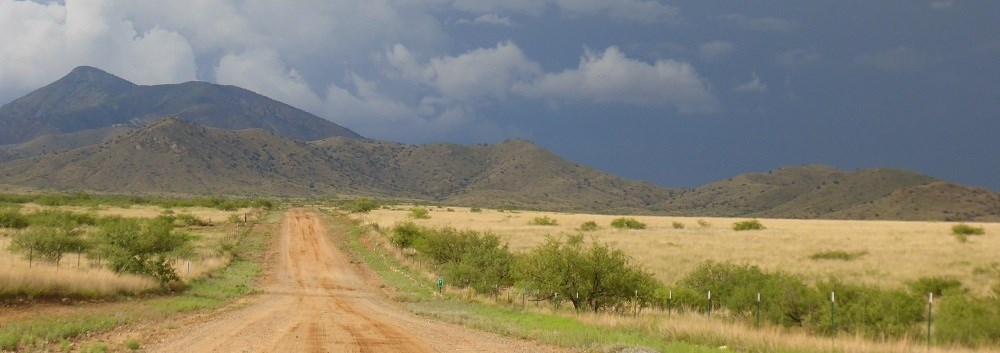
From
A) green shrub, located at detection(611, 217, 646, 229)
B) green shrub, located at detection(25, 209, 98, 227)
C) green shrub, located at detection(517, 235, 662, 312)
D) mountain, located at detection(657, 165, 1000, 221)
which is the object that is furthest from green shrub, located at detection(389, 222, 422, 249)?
mountain, located at detection(657, 165, 1000, 221)

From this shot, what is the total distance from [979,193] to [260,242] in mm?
138260

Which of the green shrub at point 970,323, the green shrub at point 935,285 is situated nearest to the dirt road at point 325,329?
the green shrub at point 970,323

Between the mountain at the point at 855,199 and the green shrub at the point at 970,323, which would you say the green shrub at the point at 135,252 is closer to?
the green shrub at the point at 970,323

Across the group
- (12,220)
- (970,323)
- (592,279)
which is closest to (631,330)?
(592,279)

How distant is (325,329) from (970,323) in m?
15.8

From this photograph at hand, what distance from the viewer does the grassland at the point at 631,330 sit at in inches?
603

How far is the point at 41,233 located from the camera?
Result: 34531 mm

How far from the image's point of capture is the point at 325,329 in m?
17.7

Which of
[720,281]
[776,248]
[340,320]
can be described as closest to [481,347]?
[340,320]

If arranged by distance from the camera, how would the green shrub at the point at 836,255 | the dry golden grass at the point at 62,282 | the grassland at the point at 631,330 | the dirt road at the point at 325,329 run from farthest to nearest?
the green shrub at the point at 836,255
the dry golden grass at the point at 62,282
the grassland at the point at 631,330
the dirt road at the point at 325,329

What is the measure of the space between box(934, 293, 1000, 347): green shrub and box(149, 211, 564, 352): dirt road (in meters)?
10.1

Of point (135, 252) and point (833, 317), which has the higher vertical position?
point (135, 252)

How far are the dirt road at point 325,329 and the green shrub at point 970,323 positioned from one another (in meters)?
10.1

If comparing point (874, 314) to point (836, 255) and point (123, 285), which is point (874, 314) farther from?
point (836, 255)
